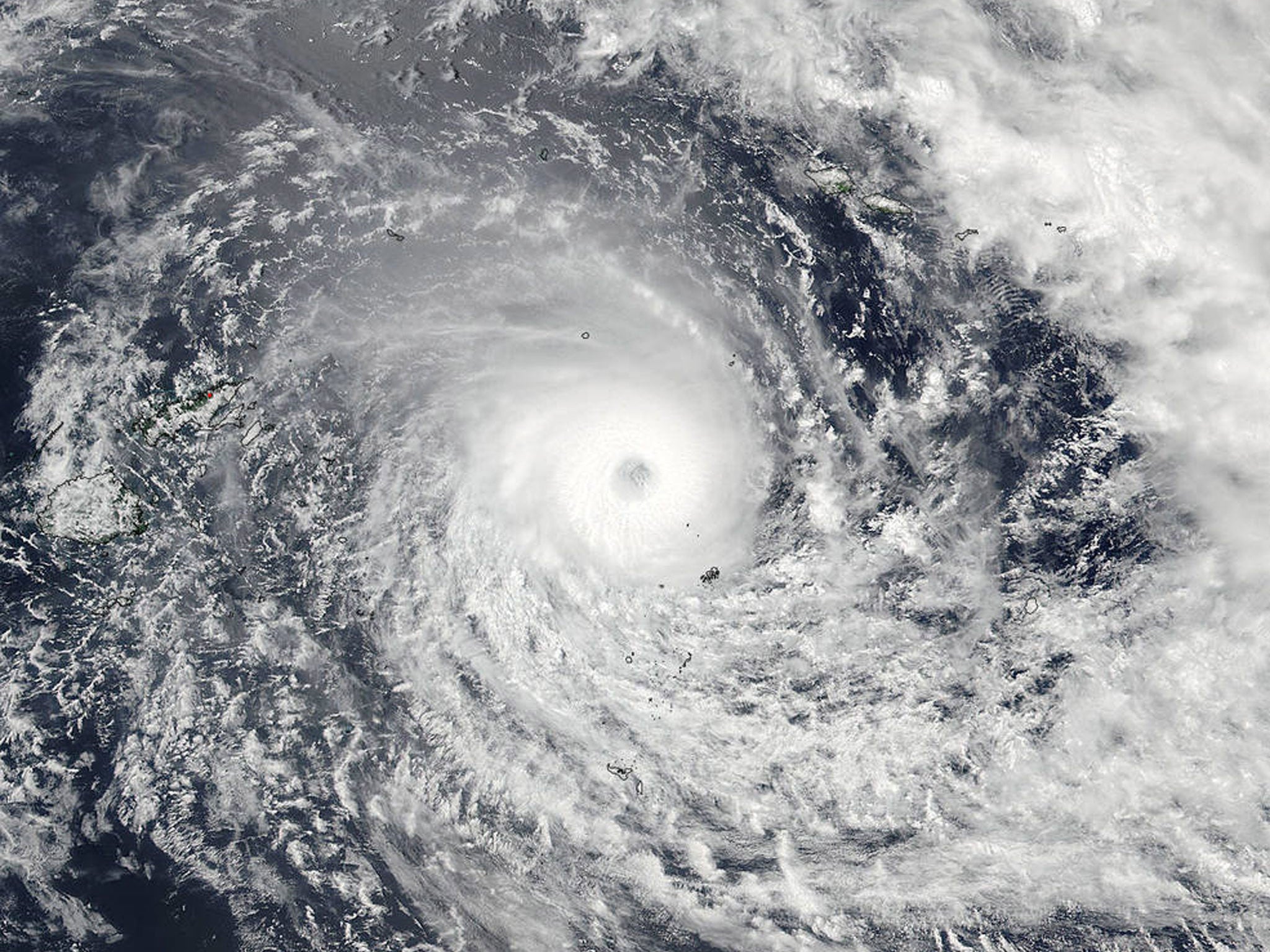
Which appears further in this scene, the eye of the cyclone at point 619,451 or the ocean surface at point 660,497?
the eye of the cyclone at point 619,451

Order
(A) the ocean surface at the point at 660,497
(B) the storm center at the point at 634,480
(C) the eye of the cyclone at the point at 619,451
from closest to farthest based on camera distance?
(A) the ocean surface at the point at 660,497 → (C) the eye of the cyclone at the point at 619,451 → (B) the storm center at the point at 634,480

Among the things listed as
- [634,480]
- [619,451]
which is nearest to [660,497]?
[634,480]

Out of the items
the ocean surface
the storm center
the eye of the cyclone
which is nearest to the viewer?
the ocean surface

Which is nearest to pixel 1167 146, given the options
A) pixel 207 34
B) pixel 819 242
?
pixel 819 242

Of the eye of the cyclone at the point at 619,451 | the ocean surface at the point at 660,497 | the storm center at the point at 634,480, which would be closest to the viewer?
the ocean surface at the point at 660,497

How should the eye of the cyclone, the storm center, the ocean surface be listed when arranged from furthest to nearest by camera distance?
the storm center < the eye of the cyclone < the ocean surface

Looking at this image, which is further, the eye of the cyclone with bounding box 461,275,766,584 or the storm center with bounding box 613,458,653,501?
the storm center with bounding box 613,458,653,501

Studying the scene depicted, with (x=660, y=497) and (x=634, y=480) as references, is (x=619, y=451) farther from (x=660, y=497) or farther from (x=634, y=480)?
(x=660, y=497)

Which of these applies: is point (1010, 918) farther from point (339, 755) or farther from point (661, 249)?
point (661, 249)

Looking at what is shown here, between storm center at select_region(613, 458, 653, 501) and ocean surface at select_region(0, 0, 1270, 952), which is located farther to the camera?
storm center at select_region(613, 458, 653, 501)
